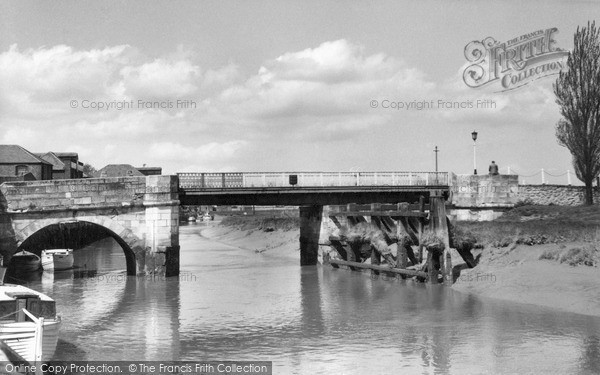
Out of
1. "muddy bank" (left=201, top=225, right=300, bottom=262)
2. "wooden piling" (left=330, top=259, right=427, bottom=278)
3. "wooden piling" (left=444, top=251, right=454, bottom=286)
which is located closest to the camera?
"wooden piling" (left=444, top=251, right=454, bottom=286)

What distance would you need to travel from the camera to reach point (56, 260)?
1753 inches

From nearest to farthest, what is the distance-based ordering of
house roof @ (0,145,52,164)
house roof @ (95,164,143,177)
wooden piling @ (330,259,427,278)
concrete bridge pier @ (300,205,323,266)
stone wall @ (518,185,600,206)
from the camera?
wooden piling @ (330,259,427,278) < concrete bridge pier @ (300,205,323,266) < stone wall @ (518,185,600,206) < house roof @ (0,145,52,164) < house roof @ (95,164,143,177)

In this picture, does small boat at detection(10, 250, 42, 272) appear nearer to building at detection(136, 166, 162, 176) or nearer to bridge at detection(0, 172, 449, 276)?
bridge at detection(0, 172, 449, 276)

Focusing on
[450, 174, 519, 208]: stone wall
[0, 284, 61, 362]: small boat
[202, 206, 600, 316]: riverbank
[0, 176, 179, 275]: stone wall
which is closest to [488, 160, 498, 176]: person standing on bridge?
[450, 174, 519, 208]: stone wall

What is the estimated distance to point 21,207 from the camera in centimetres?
3544

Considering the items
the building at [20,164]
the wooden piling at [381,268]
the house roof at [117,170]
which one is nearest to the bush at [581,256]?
the wooden piling at [381,268]

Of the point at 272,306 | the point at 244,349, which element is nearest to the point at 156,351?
the point at 244,349

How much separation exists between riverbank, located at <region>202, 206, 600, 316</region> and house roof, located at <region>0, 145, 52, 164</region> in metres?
49.6

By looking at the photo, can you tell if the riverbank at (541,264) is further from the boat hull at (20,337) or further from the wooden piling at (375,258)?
the boat hull at (20,337)

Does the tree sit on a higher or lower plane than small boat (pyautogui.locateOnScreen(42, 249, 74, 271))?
higher

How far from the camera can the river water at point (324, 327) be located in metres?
18.1

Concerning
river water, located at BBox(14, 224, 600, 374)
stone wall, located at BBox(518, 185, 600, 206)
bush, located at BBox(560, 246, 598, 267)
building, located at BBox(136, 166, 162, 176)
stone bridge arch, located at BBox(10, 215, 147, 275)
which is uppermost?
building, located at BBox(136, 166, 162, 176)

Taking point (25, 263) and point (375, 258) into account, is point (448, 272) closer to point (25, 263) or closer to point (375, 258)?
point (375, 258)

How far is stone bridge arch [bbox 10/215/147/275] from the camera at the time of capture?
116 ft
